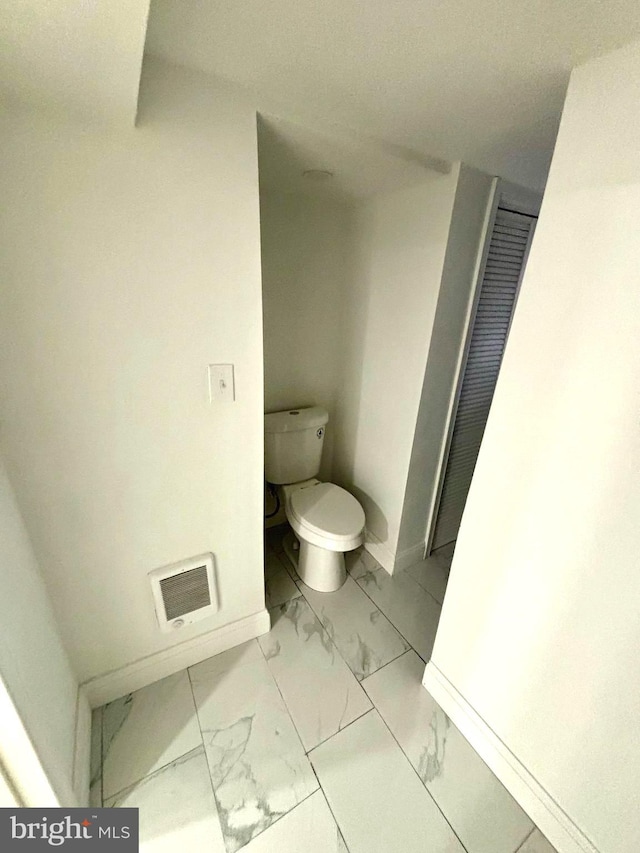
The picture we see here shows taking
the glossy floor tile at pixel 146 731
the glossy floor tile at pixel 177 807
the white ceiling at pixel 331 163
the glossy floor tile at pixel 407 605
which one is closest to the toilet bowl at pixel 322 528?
the glossy floor tile at pixel 407 605

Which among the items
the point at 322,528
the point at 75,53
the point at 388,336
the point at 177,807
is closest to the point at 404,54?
the point at 75,53

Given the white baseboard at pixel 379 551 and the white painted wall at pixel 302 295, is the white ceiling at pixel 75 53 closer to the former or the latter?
the white painted wall at pixel 302 295

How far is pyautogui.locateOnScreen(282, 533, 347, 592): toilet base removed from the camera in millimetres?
1709

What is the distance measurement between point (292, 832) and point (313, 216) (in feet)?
7.49

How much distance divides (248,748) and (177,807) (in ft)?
0.75

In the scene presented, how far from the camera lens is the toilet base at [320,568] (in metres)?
1.71

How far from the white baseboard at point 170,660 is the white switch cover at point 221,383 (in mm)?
980

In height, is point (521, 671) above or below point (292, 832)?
above

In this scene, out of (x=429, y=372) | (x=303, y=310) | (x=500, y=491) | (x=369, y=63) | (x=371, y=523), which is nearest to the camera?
(x=369, y=63)

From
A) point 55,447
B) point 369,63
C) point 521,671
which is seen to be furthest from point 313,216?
point 521,671

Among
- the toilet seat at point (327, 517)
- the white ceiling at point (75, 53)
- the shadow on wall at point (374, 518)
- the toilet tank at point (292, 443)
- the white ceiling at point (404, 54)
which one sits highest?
the white ceiling at point (404, 54)

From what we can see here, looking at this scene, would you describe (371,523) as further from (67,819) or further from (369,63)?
(369,63)

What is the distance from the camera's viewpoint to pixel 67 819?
86 cm

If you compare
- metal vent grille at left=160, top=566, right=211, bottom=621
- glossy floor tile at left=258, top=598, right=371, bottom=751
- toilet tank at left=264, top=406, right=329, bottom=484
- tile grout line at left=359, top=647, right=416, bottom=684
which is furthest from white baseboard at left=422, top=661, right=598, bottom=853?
toilet tank at left=264, top=406, right=329, bottom=484
